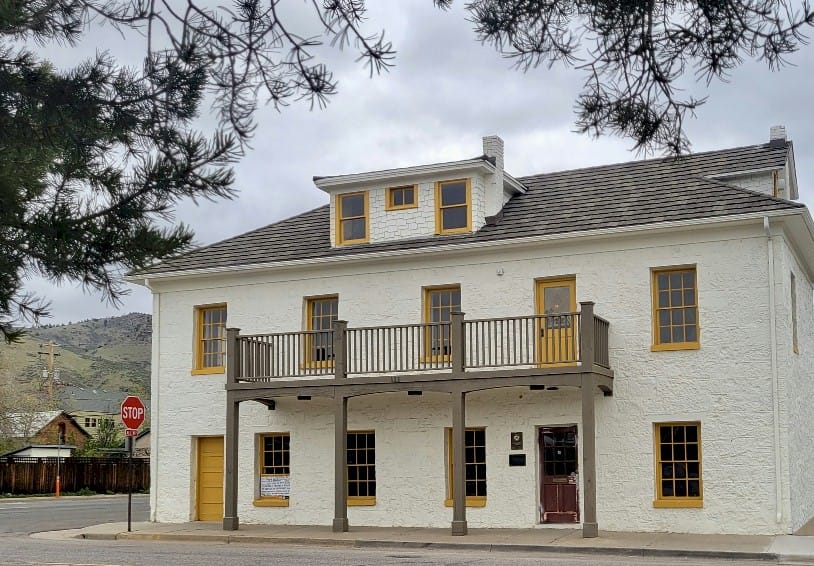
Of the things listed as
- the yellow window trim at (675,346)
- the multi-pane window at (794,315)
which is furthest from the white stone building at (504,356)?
the multi-pane window at (794,315)

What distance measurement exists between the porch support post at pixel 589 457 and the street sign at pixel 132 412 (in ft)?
30.4

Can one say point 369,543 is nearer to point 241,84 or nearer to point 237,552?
point 237,552

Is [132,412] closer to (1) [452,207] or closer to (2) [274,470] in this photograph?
(2) [274,470]

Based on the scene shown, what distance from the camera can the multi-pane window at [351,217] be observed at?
26.5 meters

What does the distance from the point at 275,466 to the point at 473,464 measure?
4819 millimetres

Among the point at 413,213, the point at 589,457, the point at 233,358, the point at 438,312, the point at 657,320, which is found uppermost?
the point at 413,213

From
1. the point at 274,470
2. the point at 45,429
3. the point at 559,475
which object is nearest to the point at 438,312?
the point at 559,475

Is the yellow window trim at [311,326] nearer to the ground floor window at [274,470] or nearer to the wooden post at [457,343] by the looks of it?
the ground floor window at [274,470]

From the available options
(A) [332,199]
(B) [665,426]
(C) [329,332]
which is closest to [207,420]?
(C) [329,332]

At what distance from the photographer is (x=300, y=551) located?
65.5 ft

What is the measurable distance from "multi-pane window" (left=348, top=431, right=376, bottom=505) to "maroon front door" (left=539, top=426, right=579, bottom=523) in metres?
3.84

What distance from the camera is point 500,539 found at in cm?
2112

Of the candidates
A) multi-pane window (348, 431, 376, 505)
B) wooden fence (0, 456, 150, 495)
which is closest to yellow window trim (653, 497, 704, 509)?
multi-pane window (348, 431, 376, 505)

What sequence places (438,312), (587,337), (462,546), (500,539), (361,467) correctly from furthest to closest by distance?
(361,467) < (438,312) < (587,337) < (500,539) < (462,546)
